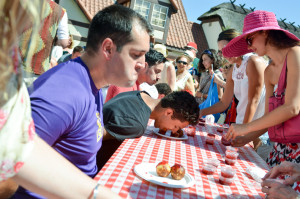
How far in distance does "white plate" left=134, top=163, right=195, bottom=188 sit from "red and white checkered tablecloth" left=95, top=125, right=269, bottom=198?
0.03 metres

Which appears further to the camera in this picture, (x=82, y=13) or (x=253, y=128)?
(x=82, y=13)

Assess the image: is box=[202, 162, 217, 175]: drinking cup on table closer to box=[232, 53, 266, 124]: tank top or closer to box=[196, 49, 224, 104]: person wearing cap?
box=[232, 53, 266, 124]: tank top

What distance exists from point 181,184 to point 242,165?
2.80 ft

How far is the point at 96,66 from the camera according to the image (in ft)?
4.78

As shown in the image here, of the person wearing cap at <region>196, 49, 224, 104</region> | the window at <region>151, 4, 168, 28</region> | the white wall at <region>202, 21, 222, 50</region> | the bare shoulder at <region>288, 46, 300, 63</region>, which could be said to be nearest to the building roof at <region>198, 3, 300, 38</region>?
the white wall at <region>202, 21, 222, 50</region>

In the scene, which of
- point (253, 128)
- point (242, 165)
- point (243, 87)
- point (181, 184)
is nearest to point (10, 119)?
point (181, 184)

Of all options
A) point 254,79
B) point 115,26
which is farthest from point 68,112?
point 254,79

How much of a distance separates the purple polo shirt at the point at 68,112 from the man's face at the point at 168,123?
3.85ft

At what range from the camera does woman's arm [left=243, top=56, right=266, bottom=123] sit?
2836 mm

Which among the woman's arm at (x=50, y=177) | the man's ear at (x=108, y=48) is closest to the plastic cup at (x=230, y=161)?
the man's ear at (x=108, y=48)

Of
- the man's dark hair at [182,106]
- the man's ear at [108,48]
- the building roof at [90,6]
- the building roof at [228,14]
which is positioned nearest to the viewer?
the man's ear at [108,48]

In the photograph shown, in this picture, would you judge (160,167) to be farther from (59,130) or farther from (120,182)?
(59,130)

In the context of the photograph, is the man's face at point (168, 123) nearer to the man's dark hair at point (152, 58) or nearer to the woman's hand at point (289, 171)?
→ the woman's hand at point (289, 171)

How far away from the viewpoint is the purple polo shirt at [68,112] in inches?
38.0
